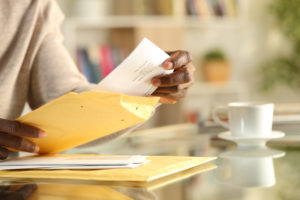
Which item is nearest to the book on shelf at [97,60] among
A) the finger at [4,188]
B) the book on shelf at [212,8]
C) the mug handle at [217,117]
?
the book on shelf at [212,8]

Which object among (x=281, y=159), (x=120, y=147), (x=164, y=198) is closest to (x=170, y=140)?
(x=120, y=147)

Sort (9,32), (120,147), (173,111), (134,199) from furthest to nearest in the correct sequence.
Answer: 1. (173,111)
2. (9,32)
3. (120,147)
4. (134,199)

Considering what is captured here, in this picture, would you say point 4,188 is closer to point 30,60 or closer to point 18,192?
point 18,192

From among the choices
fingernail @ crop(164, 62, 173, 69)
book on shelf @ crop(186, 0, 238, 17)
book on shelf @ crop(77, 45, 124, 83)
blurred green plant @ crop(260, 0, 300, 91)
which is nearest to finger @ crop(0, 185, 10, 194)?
fingernail @ crop(164, 62, 173, 69)

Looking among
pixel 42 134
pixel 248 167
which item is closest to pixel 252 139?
pixel 248 167

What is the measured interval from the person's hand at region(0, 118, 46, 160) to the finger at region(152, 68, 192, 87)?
0.78 feet

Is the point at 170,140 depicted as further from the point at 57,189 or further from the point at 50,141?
the point at 57,189

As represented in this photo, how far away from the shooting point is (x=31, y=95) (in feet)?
4.70

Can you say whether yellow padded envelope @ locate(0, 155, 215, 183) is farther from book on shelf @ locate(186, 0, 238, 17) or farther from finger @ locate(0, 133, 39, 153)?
book on shelf @ locate(186, 0, 238, 17)

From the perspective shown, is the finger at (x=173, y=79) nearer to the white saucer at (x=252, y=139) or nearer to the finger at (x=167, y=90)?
the finger at (x=167, y=90)

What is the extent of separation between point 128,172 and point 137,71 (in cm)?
20

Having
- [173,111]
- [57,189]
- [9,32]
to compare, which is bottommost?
[173,111]

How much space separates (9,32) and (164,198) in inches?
33.6

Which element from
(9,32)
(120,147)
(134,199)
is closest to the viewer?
(134,199)
